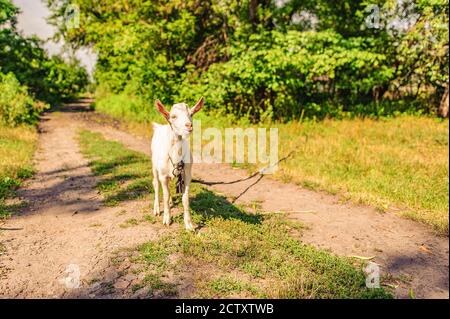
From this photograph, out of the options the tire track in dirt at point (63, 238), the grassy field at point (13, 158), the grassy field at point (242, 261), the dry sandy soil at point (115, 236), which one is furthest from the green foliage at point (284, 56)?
the grassy field at point (242, 261)

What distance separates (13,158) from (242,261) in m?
8.74

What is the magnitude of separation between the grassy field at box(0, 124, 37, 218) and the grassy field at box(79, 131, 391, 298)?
3769 mm

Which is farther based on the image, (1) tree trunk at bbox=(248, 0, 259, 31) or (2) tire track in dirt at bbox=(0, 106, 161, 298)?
(1) tree trunk at bbox=(248, 0, 259, 31)

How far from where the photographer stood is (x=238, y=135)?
1408 centimetres

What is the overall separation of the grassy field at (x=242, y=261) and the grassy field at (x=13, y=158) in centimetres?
377

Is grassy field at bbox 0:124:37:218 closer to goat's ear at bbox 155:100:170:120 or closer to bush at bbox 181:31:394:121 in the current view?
goat's ear at bbox 155:100:170:120

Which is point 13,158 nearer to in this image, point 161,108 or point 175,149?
point 175,149

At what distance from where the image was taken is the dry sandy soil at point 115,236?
4.35m

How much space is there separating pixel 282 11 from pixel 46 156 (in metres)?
12.7

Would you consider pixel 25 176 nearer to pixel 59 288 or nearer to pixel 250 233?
pixel 59 288

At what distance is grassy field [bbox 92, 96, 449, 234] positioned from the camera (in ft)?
24.5

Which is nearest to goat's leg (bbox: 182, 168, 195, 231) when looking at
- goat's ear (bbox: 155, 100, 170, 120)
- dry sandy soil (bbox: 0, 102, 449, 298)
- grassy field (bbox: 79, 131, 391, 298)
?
grassy field (bbox: 79, 131, 391, 298)

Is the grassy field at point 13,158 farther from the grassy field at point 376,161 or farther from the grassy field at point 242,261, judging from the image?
the grassy field at point 376,161

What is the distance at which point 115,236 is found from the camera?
18.3 feet
